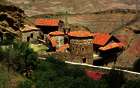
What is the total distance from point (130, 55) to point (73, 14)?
1815 cm

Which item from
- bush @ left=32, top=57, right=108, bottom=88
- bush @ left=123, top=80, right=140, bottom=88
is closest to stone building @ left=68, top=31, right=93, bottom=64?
bush @ left=32, top=57, right=108, bottom=88

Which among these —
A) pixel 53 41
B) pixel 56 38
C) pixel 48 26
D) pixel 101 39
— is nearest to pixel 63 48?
pixel 53 41

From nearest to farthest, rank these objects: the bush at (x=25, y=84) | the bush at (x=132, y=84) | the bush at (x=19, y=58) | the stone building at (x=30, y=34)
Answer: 1. the bush at (x=25, y=84)
2. the bush at (x=132, y=84)
3. the bush at (x=19, y=58)
4. the stone building at (x=30, y=34)

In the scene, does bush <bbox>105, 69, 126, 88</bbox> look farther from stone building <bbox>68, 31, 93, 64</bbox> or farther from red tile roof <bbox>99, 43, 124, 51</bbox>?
red tile roof <bbox>99, 43, 124, 51</bbox>

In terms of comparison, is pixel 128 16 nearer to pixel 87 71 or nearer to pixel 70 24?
pixel 70 24

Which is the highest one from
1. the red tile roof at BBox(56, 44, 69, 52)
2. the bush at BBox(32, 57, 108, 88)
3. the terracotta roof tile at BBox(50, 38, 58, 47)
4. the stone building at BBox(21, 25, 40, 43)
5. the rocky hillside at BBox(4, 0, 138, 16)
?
the rocky hillside at BBox(4, 0, 138, 16)

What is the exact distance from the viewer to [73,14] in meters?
61.3

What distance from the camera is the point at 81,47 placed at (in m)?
41.5

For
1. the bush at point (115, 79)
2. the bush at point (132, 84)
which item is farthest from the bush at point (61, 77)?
the bush at point (132, 84)

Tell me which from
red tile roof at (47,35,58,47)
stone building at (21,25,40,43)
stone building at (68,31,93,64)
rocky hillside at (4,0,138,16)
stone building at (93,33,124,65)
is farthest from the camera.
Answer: rocky hillside at (4,0,138,16)

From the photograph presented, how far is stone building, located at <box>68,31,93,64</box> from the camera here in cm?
4119

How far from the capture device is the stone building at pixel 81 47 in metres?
41.2

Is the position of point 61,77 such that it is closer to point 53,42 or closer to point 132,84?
point 132,84

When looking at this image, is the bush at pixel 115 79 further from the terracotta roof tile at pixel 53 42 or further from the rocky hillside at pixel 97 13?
the rocky hillside at pixel 97 13
